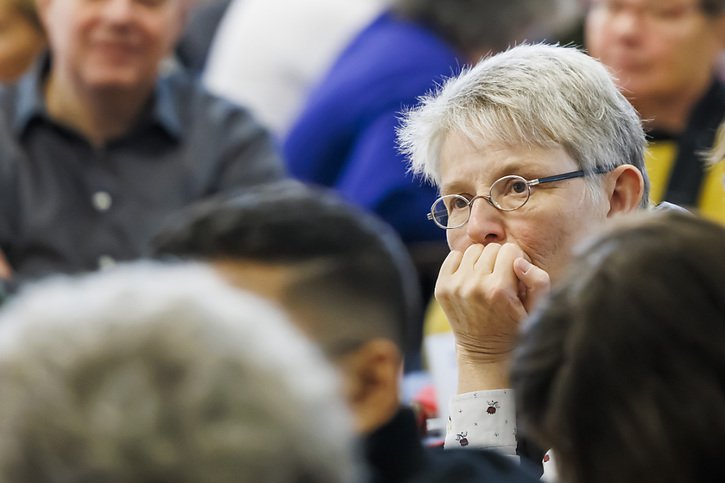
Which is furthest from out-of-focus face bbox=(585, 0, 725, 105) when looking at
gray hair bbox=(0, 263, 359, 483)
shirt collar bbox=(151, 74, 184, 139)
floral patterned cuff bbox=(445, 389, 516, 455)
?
gray hair bbox=(0, 263, 359, 483)

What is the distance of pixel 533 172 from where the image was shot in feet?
8.71

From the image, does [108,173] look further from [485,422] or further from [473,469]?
[473,469]

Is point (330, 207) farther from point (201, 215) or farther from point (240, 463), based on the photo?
point (240, 463)

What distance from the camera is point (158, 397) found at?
1253 mm

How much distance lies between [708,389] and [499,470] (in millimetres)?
483

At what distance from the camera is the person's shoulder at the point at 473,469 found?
1.92 meters

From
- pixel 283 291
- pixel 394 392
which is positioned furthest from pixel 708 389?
pixel 283 291

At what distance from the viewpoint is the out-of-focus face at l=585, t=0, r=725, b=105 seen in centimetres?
431

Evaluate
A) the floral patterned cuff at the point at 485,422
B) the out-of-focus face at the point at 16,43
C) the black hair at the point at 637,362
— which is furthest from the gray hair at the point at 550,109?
the out-of-focus face at the point at 16,43

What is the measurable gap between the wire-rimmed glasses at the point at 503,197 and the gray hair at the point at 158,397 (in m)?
1.38

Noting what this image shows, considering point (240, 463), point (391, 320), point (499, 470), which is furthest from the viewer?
point (391, 320)

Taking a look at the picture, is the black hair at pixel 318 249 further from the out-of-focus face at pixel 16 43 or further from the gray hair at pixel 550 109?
the out-of-focus face at pixel 16 43

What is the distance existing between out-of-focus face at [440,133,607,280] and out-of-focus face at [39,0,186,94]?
1.80 meters

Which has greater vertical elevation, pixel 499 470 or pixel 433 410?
pixel 499 470
